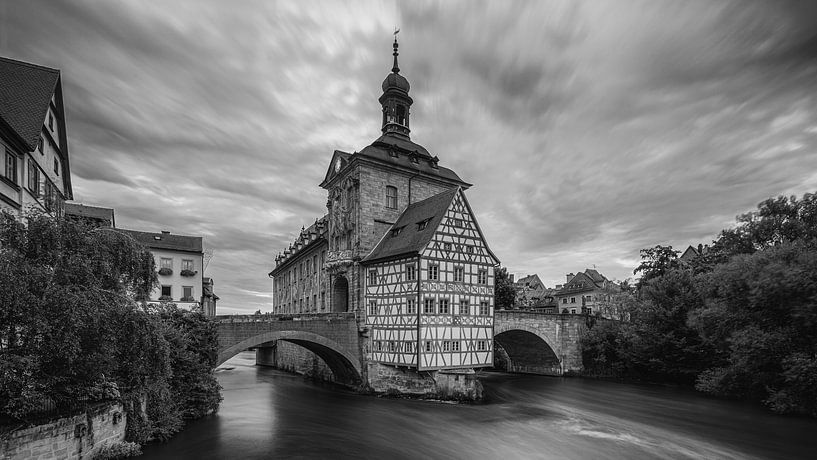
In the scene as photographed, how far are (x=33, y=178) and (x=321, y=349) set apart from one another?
53.2 feet

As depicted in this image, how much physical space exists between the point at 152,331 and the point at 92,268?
224cm

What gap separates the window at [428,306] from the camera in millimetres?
23703

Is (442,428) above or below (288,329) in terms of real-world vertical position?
below

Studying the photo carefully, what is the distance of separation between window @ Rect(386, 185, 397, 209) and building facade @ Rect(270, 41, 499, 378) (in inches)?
2.7

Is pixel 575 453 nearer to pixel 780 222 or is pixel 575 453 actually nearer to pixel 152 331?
pixel 152 331

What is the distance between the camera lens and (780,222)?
27.2 meters

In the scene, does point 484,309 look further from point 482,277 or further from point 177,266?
point 177,266

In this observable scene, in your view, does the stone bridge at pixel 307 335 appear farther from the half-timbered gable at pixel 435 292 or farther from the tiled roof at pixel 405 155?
the tiled roof at pixel 405 155

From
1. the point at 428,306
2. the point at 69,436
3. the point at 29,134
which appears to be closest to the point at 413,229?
the point at 428,306

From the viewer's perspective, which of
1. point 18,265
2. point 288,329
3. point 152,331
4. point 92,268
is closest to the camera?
point 18,265

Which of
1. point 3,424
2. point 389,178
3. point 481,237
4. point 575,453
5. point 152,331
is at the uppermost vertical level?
point 389,178

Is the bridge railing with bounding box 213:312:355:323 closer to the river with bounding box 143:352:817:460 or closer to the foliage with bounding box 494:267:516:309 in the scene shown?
the river with bounding box 143:352:817:460

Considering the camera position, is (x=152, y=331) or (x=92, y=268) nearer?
(x=92, y=268)

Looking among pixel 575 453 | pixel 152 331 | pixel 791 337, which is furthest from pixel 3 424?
pixel 791 337
